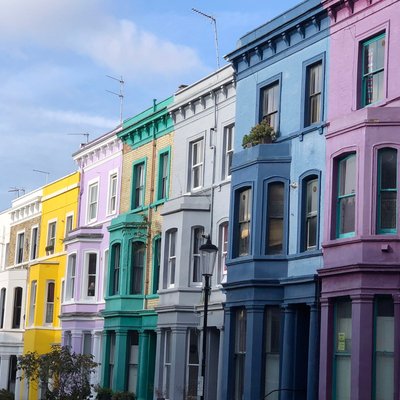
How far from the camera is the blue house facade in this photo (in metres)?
29.2

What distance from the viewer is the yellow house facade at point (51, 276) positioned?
163ft

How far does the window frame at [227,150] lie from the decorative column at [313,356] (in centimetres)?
812

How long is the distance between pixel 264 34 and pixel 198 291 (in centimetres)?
905

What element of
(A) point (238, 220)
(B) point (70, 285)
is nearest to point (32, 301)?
(B) point (70, 285)

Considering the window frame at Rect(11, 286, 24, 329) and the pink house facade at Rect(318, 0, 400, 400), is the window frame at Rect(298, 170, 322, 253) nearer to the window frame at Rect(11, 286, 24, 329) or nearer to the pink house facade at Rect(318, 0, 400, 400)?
the pink house facade at Rect(318, 0, 400, 400)

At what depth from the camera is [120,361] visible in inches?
1604

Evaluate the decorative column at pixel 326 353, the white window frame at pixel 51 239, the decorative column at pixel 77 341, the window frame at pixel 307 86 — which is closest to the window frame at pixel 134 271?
the decorative column at pixel 77 341

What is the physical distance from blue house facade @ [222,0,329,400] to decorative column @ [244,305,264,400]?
0.03 metres

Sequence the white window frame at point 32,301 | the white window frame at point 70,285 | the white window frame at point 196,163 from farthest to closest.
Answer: the white window frame at point 32,301
the white window frame at point 70,285
the white window frame at point 196,163

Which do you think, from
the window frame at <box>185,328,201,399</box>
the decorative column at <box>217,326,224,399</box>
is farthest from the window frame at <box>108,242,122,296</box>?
the decorative column at <box>217,326,224,399</box>

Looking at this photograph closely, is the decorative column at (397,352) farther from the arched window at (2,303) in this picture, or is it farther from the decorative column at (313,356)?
the arched window at (2,303)

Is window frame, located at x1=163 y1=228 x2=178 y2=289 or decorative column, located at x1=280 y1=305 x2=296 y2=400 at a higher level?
window frame, located at x1=163 y1=228 x2=178 y2=289

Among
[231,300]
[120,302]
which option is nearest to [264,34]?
[231,300]

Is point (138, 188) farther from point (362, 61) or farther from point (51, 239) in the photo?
point (362, 61)
